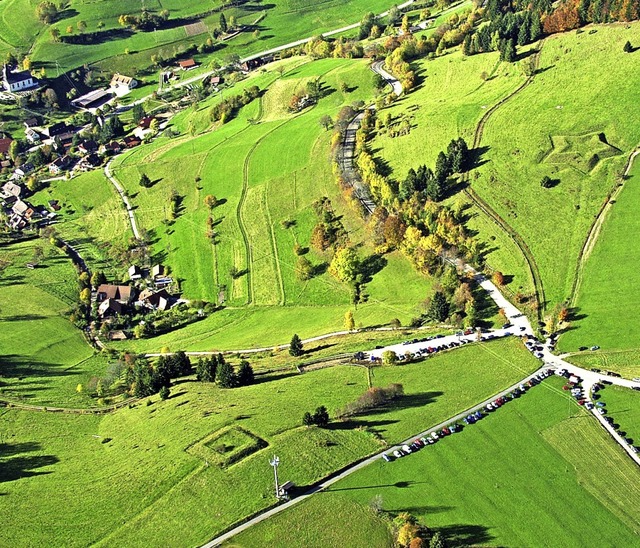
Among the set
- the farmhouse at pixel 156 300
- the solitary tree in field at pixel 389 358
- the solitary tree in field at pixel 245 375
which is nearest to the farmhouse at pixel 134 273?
the farmhouse at pixel 156 300

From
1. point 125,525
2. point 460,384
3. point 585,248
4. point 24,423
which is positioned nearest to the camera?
point 125,525

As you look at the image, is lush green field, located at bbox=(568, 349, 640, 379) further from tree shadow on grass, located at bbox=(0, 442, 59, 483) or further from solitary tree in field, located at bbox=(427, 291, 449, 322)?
tree shadow on grass, located at bbox=(0, 442, 59, 483)

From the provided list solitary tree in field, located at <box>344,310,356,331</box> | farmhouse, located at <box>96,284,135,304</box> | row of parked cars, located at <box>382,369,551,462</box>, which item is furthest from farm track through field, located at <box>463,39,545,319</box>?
farmhouse, located at <box>96,284,135,304</box>

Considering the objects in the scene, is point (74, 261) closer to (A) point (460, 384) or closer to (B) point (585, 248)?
(A) point (460, 384)

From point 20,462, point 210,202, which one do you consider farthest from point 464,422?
point 210,202

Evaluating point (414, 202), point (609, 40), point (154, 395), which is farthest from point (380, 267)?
point (609, 40)

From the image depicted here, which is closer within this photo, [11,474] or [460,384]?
[11,474]
